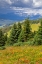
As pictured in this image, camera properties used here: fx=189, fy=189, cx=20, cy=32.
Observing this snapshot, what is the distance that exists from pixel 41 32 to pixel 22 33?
52.5 ft

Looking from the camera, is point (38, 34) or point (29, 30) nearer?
point (38, 34)

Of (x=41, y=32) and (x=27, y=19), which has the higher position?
(x=27, y=19)

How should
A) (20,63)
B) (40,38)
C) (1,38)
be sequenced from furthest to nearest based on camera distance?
1. (1,38)
2. (40,38)
3. (20,63)

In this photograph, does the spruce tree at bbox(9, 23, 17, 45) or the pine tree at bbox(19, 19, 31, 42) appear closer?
the pine tree at bbox(19, 19, 31, 42)

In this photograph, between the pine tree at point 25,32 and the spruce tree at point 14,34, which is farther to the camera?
the spruce tree at point 14,34

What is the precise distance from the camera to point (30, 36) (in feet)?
212

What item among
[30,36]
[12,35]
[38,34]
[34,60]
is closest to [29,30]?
[30,36]

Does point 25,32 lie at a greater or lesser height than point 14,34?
greater

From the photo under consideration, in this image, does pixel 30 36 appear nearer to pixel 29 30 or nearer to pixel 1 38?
pixel 29 30

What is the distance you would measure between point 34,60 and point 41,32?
3217 centimetres

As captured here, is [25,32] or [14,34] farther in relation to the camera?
[14,34]

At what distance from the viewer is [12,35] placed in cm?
6831

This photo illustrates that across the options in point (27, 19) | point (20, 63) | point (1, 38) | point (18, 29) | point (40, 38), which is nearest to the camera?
point (20, 63)

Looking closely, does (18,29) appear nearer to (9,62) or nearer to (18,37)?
(18,37)
